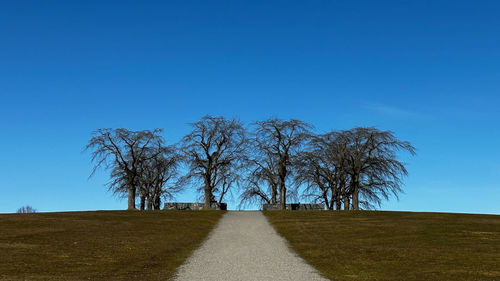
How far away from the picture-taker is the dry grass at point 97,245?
19047 millimetres

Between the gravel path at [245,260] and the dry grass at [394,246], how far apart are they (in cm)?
97

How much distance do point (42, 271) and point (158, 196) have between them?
53.3 meters

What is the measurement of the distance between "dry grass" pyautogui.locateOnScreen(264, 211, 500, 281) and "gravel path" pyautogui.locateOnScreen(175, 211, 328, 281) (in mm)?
974

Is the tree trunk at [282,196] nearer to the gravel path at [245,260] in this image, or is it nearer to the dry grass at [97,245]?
the dry grass at [97,245]

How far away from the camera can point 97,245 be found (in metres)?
27.1

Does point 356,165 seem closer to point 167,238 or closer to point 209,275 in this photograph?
point 167,238

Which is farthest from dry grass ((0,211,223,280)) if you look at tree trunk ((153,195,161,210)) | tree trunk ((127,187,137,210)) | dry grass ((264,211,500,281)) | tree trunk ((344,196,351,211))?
tree trunk ((153,195,161,210))

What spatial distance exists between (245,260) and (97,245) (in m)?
10.0

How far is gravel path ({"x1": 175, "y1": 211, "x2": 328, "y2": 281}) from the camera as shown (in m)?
17.7

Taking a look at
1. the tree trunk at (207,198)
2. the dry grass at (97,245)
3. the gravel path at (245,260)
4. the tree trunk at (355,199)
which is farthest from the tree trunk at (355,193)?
the gravel path at (245,260)

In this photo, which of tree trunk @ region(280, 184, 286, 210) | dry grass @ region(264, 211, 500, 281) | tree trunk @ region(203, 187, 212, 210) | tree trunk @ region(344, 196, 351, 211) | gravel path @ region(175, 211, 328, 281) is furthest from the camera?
tree trunk @ region(344, 196, 351, 211)

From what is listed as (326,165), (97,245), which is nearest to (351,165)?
(326,165)

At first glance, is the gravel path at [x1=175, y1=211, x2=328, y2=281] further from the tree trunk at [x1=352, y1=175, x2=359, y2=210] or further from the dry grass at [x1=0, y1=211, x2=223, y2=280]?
the tree trunk at [x1=352, y1=175, x2=359, y2=210]

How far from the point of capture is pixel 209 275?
58.1 ft
